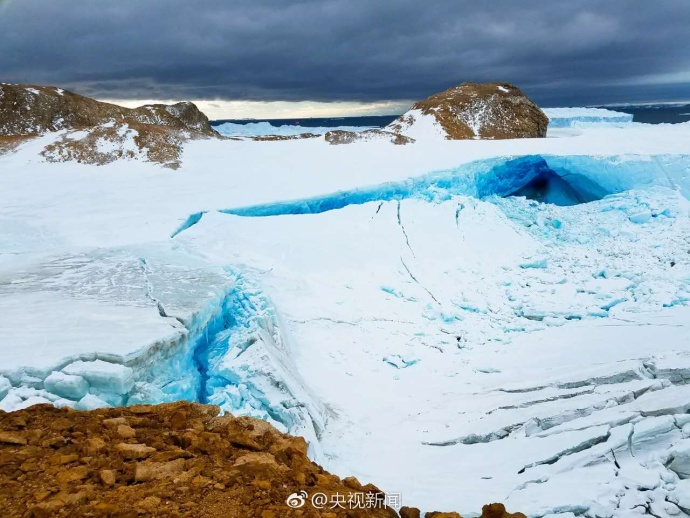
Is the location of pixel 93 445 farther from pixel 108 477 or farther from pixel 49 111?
pixel 49 111

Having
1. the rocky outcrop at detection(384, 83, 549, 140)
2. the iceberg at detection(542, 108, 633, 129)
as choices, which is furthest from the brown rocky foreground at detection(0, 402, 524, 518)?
the iceberg at detection(542, 108, 633, 129)

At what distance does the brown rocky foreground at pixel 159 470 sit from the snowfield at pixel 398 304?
2.17 feet

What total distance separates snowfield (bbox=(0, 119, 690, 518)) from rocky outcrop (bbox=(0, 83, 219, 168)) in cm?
72

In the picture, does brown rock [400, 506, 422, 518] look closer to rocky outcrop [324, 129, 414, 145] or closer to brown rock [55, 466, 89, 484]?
brown rock [55, 466, 89, 484]

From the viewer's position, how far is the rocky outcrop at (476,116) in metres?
22.5

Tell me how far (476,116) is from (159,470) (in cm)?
2357

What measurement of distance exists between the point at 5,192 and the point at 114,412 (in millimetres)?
10350

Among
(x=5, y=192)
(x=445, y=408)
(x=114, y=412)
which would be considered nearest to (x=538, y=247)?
(x=445, y=408)

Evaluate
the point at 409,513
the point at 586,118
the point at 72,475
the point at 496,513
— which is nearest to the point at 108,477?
the point at 72,475

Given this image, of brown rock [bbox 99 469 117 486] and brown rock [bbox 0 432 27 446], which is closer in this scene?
brown rock [bbox 99 469 117 486]

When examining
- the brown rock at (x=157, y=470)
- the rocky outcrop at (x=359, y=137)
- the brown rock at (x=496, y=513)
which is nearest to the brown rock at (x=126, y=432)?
the brown rock at (x=157, y=470)

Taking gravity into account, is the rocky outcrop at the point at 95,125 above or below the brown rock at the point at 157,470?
above

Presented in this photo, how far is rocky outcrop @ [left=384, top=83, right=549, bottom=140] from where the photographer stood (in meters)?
22.5

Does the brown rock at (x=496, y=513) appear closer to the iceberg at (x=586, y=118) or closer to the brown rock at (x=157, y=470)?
the brown rock at (x=157, y=470)
